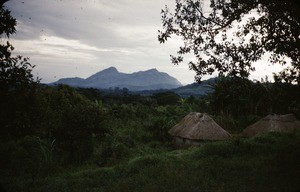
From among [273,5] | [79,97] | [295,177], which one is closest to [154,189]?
[295,177]

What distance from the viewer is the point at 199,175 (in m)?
10.9

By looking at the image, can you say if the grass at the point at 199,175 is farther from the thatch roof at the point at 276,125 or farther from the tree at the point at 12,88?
the thatch roof at the point at 276,125

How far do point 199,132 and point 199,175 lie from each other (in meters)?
10.3

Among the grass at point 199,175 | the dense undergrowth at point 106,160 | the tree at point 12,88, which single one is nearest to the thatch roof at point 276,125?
the dense undergrowth at point 106,160

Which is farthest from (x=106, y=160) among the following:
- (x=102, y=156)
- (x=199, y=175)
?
(x=199, y=175)

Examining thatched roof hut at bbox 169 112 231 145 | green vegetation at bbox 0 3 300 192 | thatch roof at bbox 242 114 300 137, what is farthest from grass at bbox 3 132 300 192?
thatch roof at bbox 242 114 300 137

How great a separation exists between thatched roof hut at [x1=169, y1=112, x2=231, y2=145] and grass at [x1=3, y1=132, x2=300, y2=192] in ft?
19.1

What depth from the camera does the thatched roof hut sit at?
68.6 feet

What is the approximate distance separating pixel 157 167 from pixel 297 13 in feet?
25.9

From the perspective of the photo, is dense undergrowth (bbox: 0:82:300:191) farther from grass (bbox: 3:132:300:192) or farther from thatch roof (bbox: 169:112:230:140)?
thatch roof (bbox: 169:112:230:140)

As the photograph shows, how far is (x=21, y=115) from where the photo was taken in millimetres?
11945

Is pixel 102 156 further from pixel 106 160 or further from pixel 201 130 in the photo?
pixel 201 130

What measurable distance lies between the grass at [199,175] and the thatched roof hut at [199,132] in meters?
5.83

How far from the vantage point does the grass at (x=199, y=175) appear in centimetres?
965
